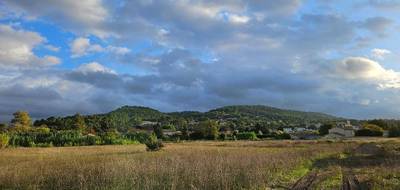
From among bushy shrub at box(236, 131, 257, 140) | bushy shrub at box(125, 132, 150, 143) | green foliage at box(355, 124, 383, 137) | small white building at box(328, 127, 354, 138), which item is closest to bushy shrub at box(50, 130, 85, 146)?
bushy shrub at box(125, 132, 150, 143)

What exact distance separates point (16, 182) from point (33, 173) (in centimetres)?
88

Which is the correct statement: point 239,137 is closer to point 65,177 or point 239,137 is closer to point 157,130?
point 157,130

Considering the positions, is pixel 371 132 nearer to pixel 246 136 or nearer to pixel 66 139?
pixel 246 136

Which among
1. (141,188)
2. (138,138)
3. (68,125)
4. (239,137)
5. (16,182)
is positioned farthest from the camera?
(68,125)

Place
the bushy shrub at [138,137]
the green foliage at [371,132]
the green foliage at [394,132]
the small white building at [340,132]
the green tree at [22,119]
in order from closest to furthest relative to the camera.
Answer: the bushy shrub at [138,137] → the green foliage at [394,132] → the green foliage at [371,132] → the small white building at [340,132] → the green tree at [22,119]

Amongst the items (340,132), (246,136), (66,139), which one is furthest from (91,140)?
(340,132)

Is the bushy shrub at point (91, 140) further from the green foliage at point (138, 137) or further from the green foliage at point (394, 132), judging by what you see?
the green foliage at point (394, 132)

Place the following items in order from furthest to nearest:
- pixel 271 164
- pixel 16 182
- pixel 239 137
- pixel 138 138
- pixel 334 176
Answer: pixel 239 137 → pixel 138 138 → pixel 271 164 → pixel 334 176 → pixel 16 182

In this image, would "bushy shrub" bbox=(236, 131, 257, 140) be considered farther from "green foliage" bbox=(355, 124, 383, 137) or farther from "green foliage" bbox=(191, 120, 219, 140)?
"green foliage" bbox=(355, 124, 383, 137)

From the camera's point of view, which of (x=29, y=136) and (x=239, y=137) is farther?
(x=239, y=137)

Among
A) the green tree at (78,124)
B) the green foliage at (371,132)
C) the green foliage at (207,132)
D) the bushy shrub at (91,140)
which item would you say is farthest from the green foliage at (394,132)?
the green tree at (78,124)

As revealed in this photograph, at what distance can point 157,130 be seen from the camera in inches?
5049

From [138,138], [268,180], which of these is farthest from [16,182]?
[138,138]

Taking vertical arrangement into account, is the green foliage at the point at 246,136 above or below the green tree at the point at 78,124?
below
